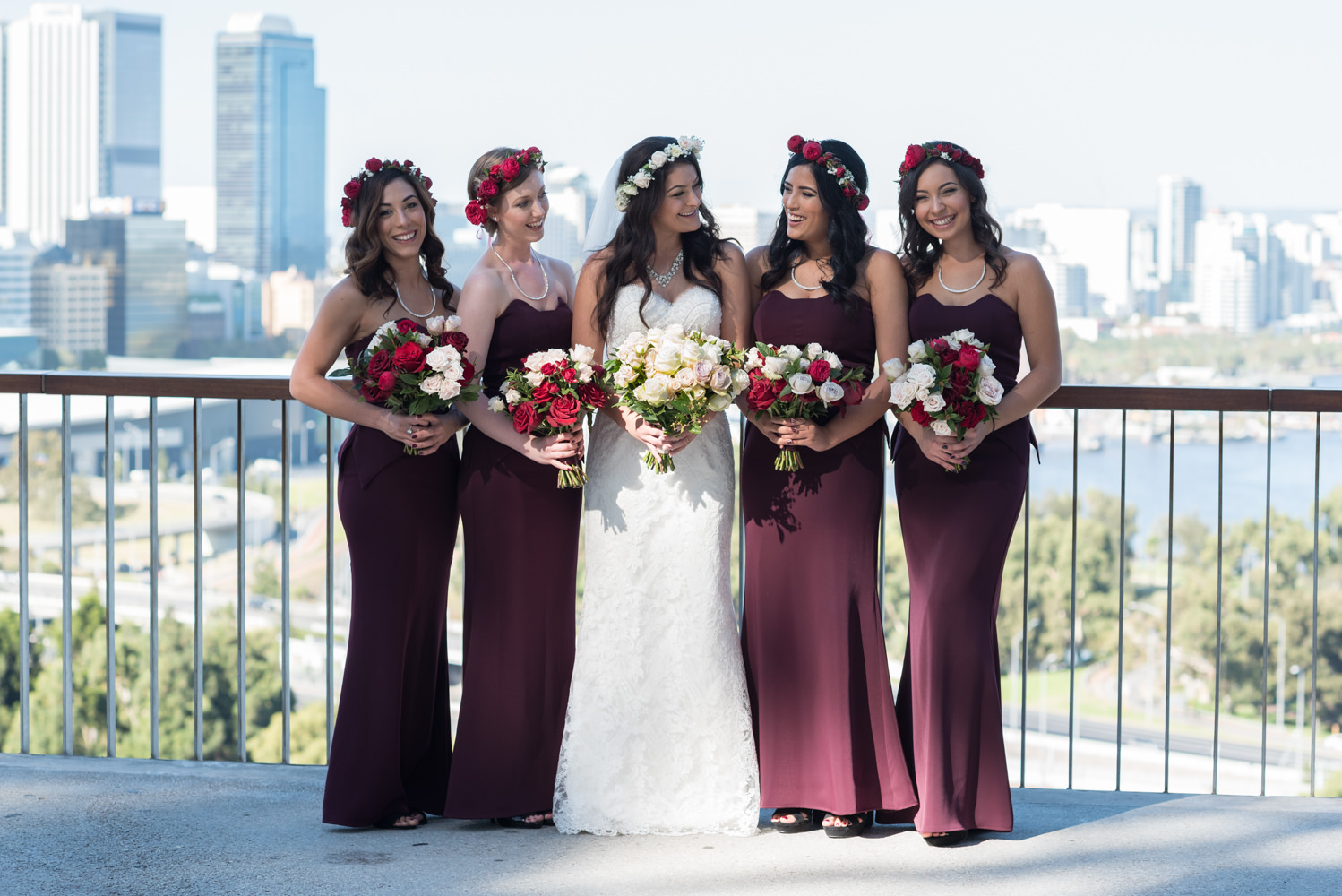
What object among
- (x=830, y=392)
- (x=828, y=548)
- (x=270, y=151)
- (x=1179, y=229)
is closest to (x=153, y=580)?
(x=828, y=548)

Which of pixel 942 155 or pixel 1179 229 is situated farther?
pixel 1179 229

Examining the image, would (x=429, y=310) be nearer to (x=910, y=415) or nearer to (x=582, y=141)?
(x=910, y=415)

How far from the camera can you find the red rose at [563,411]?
11.7 ft

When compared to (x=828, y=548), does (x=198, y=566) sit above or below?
below

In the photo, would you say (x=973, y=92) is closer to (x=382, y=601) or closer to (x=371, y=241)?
(x=371, y=241)

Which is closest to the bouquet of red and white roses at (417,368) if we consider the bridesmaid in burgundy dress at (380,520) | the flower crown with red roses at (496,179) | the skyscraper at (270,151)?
the bridesmaid in burgundy dress at (380,520)

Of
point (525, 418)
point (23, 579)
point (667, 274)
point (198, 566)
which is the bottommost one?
point (23, 579)

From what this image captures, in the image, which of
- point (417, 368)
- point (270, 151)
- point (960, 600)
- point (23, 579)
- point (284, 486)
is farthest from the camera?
point (270, 151)

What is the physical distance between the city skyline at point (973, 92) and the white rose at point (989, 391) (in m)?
61.5

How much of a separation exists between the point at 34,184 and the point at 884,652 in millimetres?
94186

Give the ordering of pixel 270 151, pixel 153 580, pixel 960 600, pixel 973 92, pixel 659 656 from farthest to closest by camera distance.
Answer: pixel 270 151, pixel 973 92, pixel 153 580, pixel 659 656, pixel 960 600

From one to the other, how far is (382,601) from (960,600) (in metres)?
1.72

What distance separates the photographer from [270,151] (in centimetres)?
8400

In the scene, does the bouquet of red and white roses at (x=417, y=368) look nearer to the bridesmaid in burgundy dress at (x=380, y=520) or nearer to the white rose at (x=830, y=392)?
the bridesmaid in burgundy dress at (x=380, y=520)
